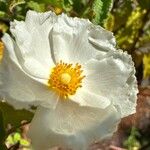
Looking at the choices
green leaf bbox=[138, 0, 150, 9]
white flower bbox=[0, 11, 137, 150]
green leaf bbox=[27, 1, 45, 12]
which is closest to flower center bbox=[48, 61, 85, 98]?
white flower bbox=[0, 11, 137, 150]

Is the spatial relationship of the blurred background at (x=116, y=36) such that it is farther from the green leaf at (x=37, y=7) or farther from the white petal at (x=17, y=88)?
the white petal at (x=17, y=88)

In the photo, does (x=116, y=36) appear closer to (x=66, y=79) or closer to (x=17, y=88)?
(x=66, y=79)

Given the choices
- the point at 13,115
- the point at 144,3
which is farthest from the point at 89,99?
the point at 144,3

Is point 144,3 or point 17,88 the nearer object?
point 17,88

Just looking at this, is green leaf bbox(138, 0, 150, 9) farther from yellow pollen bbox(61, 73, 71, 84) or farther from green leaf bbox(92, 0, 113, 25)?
yellow pollen bbox(61, 73, 71, 84)

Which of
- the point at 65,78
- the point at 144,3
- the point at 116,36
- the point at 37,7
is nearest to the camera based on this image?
the point at 65,78
